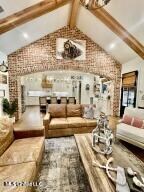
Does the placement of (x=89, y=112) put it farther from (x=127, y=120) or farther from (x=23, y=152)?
(x=23, y=152)

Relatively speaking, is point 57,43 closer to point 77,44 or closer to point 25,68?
point 77,44

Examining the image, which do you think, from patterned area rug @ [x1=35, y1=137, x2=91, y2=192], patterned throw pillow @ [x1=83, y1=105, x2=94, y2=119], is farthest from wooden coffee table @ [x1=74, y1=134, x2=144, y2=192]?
patterned throw pillow @ [x1=83, y1=105, x2=94, y2=119]

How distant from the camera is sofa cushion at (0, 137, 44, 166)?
2.14m

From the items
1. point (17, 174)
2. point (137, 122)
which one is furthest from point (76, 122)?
point (17, 174)

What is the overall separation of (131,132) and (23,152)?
2517 millimetres

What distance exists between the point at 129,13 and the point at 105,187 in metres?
4.21

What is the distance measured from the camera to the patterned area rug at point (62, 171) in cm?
223

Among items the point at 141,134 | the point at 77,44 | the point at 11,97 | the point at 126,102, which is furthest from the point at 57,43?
the point at 141,134

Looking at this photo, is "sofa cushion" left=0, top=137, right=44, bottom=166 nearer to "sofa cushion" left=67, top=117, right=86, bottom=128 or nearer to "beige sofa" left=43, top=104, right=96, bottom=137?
"beige sofa" left=43, top=104, right=96, bottom=137

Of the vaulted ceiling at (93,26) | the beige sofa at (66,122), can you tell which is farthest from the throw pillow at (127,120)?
the vaulted ceiling at (93,26)

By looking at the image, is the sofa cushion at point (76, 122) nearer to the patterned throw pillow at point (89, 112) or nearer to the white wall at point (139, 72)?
the patterned throw pillow at point (89, 112)

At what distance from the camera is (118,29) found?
4.71 m

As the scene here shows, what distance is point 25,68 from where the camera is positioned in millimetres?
6215

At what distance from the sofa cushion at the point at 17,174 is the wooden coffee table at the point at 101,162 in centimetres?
70
